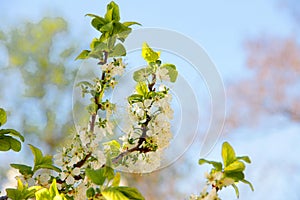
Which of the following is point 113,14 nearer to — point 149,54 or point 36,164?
point 149,54

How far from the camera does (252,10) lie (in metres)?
2.67

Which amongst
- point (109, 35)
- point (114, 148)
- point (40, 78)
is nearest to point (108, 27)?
point (109, 35)

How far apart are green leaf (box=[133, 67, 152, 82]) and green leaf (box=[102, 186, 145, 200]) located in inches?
7.3

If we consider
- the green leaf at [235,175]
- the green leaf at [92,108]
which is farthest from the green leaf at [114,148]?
the green leaf at [235,175]

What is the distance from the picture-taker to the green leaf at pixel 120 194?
41 centimetres

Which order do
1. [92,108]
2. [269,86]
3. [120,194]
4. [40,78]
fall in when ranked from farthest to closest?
[40,78]
[269,86]
[92,108]
[120,194]

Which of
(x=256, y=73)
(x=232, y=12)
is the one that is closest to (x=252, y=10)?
(x=232, y=12)

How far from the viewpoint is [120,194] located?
41cm

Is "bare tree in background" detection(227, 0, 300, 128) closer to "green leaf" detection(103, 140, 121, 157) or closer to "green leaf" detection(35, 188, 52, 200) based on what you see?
"green leaf" detection(103, 140, 121, 157)

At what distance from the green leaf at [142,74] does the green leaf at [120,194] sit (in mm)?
186

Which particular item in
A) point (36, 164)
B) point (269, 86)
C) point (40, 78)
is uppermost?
point (40, 78)

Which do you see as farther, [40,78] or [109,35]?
[40,78]

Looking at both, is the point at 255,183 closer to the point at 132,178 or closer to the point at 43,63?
the point at 132,178

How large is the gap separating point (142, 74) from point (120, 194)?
204mm
